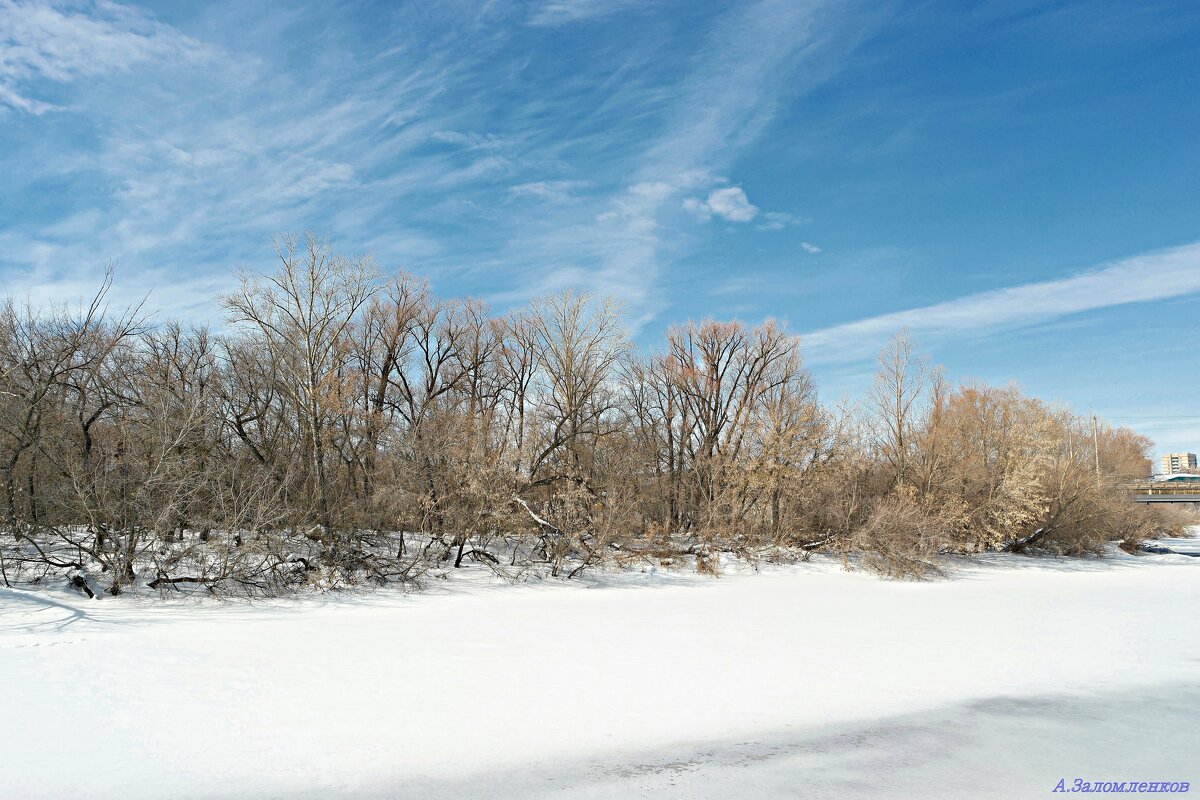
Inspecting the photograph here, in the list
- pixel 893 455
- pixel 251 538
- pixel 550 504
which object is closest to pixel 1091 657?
pixel 550 504

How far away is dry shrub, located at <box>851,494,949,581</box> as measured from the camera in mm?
27219

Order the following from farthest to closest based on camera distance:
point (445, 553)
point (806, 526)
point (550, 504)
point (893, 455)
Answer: point (893, 455)
point (806, 526)
point (550, 504)
point (445, 553)

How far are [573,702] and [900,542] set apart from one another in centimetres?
2155

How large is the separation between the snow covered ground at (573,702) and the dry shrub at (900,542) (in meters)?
10.1

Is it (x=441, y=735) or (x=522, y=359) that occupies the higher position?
(x=522, y=359)

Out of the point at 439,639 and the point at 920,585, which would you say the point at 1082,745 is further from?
the point at 920,585

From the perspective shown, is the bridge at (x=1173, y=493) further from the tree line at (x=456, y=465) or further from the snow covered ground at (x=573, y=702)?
the snow covered ground at (x=573, y=702)

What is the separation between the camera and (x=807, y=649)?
1277 cm

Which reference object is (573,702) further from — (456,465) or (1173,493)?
(1173,493)

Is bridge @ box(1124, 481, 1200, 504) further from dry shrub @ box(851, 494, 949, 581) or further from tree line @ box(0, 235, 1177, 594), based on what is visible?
dry shrub @ box(851, 494, 949, 581)

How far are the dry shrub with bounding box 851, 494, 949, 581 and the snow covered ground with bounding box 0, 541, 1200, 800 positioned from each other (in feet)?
33.3

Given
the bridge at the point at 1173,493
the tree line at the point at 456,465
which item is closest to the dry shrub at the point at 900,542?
the tree line at the point at 456,465

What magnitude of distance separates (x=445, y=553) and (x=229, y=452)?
7328 millimetres

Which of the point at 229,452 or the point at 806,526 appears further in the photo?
the point at 806,526
